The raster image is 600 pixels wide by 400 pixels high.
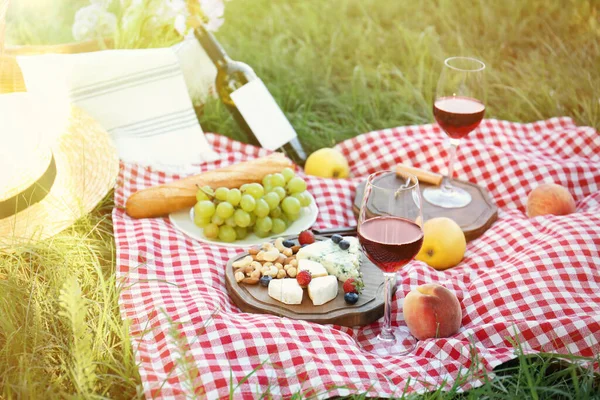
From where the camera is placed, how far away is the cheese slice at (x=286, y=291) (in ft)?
6.64

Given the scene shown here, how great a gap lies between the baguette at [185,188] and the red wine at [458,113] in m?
0.66

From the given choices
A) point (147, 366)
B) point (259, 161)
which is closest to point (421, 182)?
point (259, 161)

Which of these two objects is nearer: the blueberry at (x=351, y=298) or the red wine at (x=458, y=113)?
the blueberry at (x=351, y=298)

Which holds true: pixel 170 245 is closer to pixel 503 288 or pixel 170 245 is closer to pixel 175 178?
pixel 175 178

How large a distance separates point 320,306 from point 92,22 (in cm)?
202

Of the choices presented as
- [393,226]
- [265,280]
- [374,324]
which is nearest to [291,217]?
[265,280]

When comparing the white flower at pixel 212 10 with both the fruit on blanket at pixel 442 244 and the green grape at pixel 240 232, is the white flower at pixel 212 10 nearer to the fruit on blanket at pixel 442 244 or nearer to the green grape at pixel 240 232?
the green grape at pixel 240 232

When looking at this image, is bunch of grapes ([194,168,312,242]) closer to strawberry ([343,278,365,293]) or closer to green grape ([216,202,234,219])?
green grape ([216,202,234,219])

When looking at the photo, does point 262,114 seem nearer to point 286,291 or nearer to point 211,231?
point 211,231

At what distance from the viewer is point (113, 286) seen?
2.13m

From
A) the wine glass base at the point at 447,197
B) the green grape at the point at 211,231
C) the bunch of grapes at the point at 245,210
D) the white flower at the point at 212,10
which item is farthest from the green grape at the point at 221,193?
the white flower at the point at 212,10

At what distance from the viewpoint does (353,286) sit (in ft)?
6.74

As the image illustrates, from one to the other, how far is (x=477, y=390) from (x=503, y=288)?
0.51 metres

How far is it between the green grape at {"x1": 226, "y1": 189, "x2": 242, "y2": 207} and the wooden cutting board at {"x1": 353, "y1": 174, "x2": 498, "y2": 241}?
1.66ft
